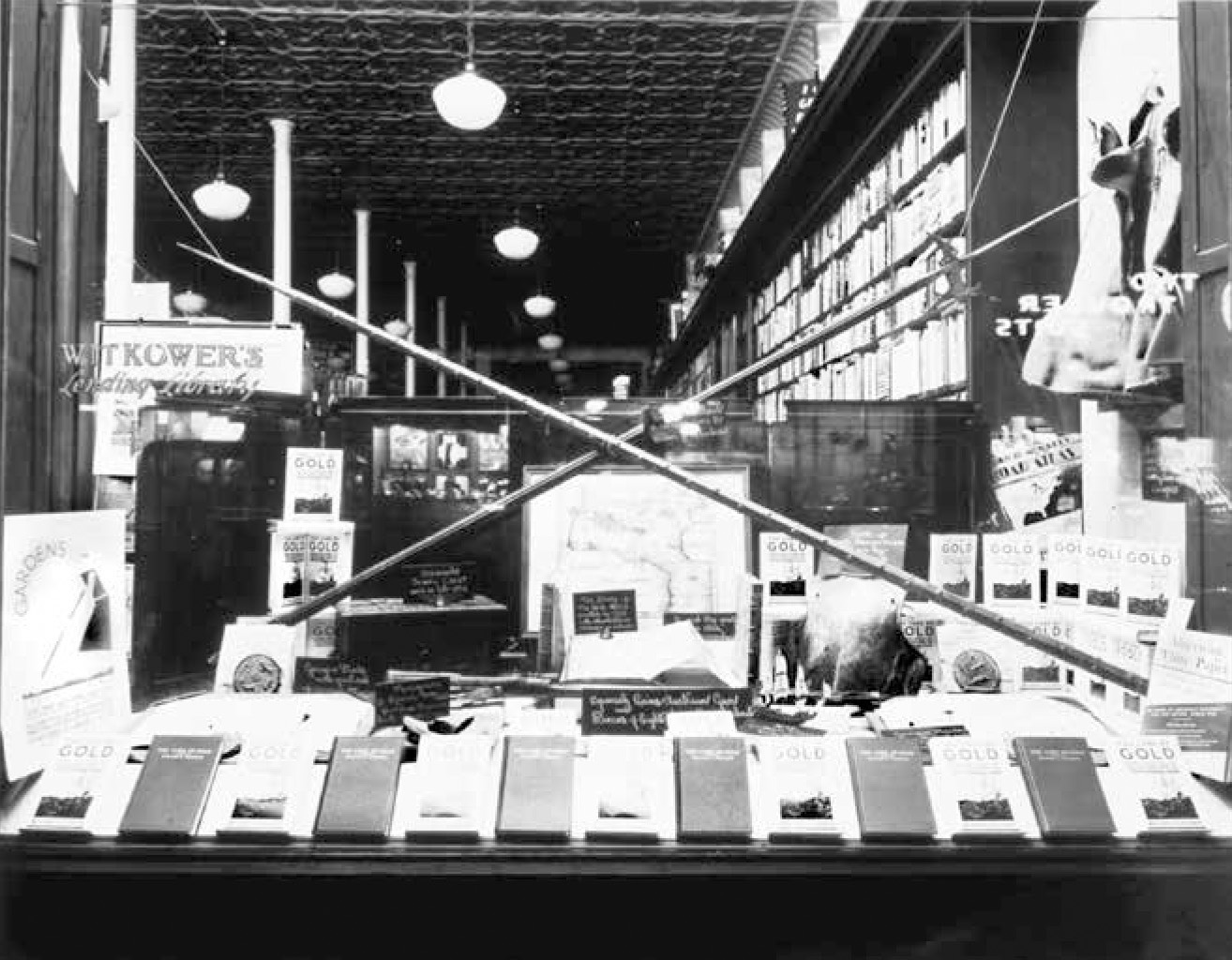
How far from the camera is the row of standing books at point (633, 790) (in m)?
1.09

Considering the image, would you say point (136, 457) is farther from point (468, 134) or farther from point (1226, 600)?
point (468, 134)

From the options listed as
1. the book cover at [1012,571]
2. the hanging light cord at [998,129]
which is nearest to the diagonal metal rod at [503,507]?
the book cover at [1012,571]

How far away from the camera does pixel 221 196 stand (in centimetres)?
303

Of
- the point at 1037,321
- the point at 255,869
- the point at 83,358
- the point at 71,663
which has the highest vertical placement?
the point at 1037,321

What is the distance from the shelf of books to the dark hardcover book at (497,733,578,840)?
1.50m

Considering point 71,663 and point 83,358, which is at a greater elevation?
point 83,358

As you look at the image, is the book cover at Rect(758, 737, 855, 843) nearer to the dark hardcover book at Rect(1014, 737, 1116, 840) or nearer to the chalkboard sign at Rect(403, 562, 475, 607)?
the dark hardcover book at Rect(1014, 737, 1116, 840)

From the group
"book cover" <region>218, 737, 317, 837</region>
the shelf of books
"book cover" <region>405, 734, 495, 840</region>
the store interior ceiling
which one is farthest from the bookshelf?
"book cover" <region>218, 737, 317, 837</region>

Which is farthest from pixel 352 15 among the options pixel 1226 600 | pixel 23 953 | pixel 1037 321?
pixel 1037 321

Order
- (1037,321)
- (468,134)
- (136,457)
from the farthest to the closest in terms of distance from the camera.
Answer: (468,134)
(1037,321)
(136,457)

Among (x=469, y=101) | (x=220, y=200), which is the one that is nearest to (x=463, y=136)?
(x=469, y=101)

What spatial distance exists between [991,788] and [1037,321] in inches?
66.8

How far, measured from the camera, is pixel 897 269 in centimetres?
397

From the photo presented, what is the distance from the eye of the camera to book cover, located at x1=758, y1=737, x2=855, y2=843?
109 cm
